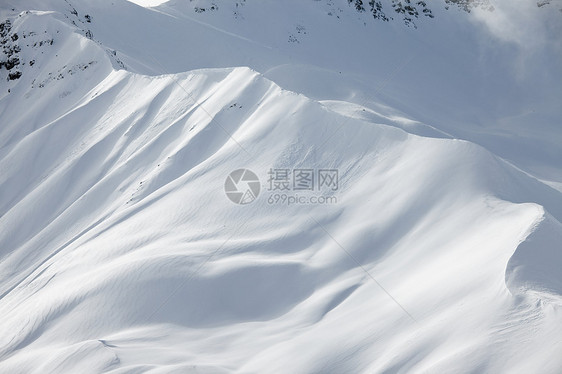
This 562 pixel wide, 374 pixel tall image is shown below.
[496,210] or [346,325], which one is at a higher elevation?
[496,210]

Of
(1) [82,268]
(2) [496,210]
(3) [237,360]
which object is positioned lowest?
(1) [82,268]

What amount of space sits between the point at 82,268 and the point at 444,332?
9528mm

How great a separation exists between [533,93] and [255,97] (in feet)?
81.1

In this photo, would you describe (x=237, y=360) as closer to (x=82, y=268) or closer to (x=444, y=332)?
(x=444, y=332)

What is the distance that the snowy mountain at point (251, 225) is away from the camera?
32.8 feet

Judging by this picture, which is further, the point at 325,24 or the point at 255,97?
the point at 325,24

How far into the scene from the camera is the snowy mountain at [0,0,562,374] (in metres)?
9.99

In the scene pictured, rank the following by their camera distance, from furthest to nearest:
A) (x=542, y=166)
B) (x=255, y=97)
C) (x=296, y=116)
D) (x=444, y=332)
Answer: (x=542, y=166) → (x=255, y=97) → (x=296, y=116) → (x=444, y=332)

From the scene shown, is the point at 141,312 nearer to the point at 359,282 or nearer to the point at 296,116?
the point at 359,282

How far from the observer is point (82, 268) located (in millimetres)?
Result: 15438

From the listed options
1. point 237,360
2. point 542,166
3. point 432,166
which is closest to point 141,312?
point 237,360

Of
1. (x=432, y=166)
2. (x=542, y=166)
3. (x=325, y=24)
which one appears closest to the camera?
(x=432, y=166)

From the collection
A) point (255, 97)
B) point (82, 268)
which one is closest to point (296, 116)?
point (255, 97)

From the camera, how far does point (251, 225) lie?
14875 mm
